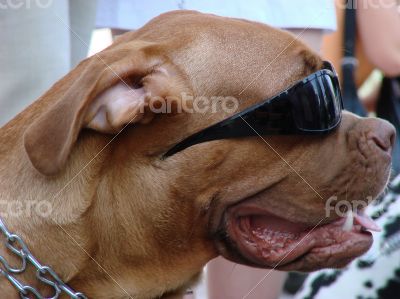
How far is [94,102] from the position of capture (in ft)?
8.10

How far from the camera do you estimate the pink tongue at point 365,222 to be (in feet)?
9.31

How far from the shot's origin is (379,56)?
4.52 metres

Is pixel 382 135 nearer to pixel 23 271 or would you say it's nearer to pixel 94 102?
pixel 94 102

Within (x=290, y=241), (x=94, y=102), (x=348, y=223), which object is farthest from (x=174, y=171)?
(x=348, y=223)

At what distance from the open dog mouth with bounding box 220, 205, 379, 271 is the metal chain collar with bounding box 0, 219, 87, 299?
64cm

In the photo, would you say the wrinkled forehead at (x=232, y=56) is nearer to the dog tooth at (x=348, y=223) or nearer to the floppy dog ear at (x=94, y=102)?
the floppy dog ear at (x=94, y=102)

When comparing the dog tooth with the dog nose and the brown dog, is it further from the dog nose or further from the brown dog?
the dog nose

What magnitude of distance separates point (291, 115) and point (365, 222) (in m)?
0.53

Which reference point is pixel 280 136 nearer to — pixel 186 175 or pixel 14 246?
pixel 186 175

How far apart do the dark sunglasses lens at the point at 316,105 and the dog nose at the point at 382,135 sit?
15cm

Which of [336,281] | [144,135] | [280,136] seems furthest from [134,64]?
[336,281]

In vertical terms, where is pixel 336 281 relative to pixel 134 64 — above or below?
below

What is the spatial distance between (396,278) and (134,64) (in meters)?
1.17

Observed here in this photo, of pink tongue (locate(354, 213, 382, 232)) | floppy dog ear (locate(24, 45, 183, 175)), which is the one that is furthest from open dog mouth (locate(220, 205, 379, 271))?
floppy dog ear (locate(24, 45, 183, 175))
